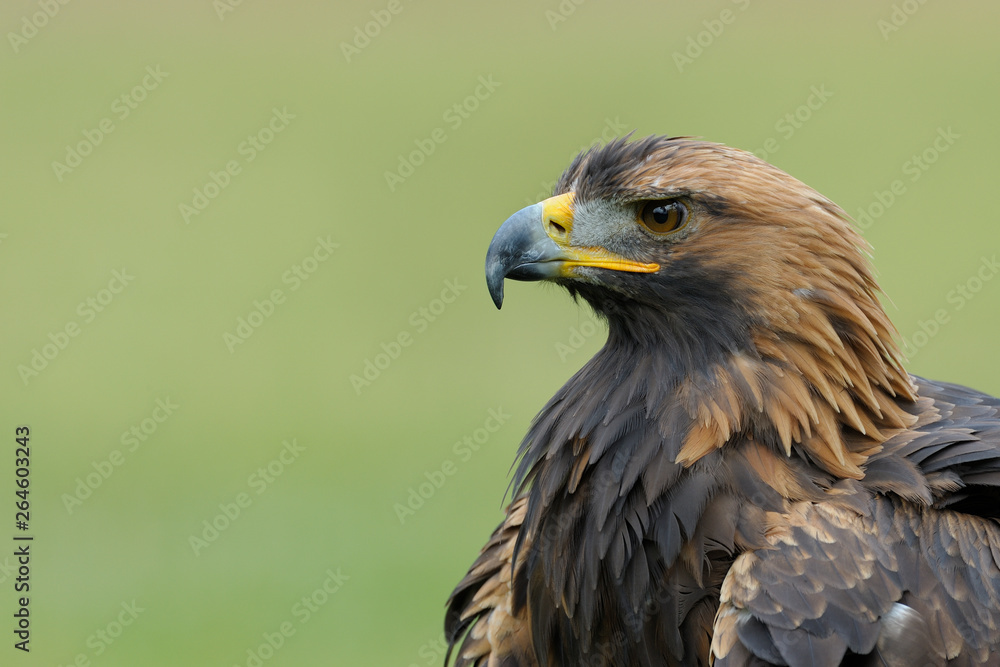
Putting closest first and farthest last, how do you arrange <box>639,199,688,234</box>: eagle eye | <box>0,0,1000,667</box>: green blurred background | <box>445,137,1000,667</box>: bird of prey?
<box>445,137,1000,667</box>: bird of prey
<box>639,199,688,234</box>: eagle eye
<box>0,0,1000,667</box>: green blurred background

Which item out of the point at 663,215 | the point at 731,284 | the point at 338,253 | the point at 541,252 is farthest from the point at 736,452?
the point at 338,253

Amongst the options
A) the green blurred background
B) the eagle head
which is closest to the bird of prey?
the eagle head

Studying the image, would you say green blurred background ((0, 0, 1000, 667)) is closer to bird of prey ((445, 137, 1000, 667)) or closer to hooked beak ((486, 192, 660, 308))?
bird of prey ((445, 137, 1000, 667))

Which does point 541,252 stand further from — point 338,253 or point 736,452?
point 338,253

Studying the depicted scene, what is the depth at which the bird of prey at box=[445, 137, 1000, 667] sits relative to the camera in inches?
130

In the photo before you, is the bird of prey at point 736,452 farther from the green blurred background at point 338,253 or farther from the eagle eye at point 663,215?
the green blurred background at point 338,253

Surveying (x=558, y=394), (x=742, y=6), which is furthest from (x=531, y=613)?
(x=742, y=6)

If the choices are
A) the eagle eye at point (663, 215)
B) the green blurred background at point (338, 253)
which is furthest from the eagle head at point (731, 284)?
the green blurred background at point (338, 253)

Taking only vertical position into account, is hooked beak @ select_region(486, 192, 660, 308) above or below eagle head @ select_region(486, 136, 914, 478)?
below

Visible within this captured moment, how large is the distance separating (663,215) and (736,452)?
777 mm

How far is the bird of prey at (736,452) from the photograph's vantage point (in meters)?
3.31

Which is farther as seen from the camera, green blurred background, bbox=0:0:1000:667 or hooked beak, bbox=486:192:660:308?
green blurred background, bbox=0:0:1000:667

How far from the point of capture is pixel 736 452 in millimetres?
3568

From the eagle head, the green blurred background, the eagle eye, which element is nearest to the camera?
the eagle head
